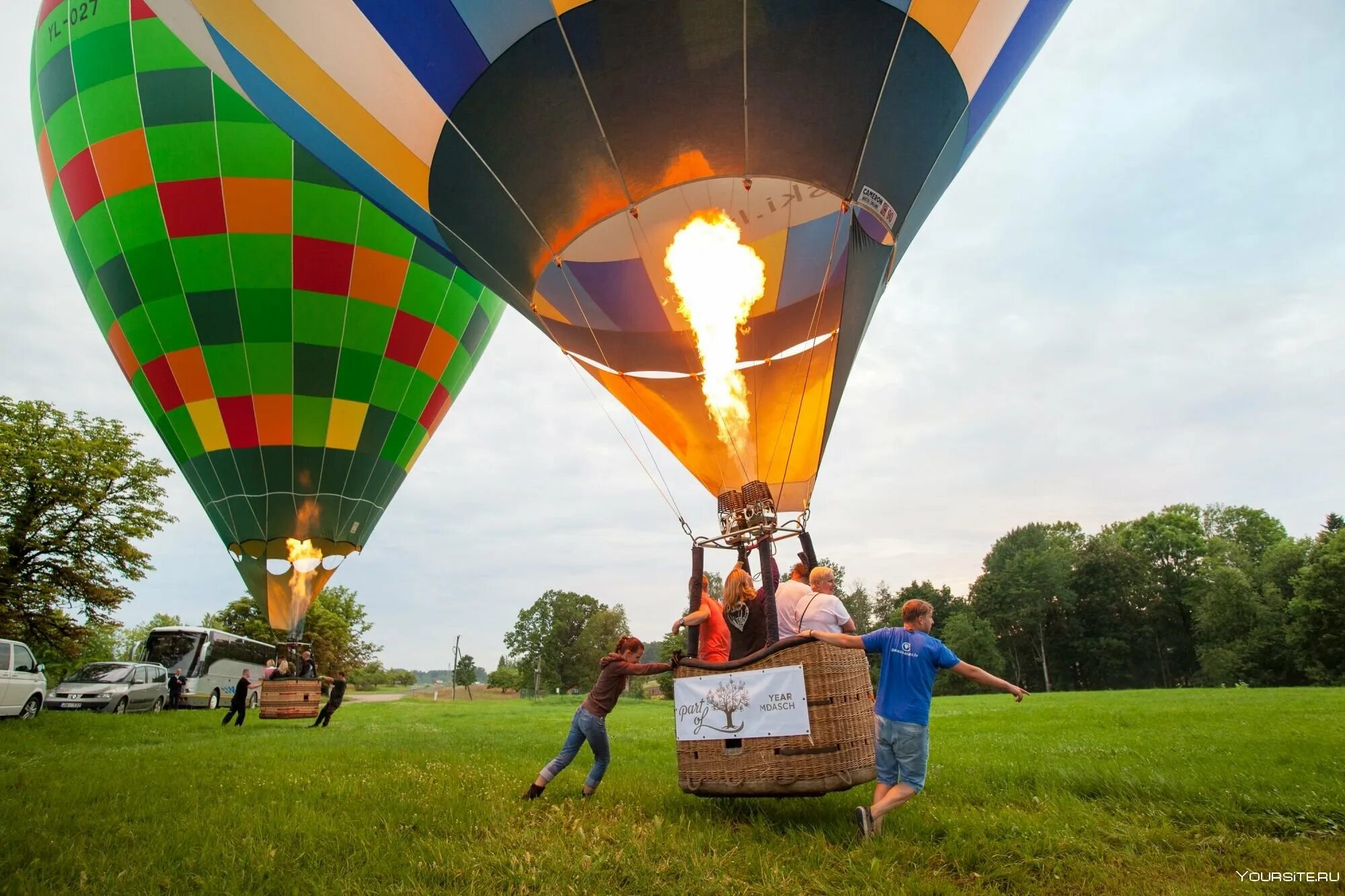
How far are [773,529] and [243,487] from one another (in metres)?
11.1

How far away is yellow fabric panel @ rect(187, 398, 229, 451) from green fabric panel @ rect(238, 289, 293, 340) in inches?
53.7

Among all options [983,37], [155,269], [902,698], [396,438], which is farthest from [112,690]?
[983,37]

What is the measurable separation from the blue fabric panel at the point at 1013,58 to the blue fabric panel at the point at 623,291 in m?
2.87

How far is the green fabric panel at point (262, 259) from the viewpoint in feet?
38.7

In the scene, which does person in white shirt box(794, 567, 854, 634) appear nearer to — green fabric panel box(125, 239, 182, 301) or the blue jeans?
the blue jeans

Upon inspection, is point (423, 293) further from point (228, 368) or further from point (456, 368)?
Answer: point (228, 368)

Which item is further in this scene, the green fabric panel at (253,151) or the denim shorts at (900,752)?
the green fabric panel at (253,151)

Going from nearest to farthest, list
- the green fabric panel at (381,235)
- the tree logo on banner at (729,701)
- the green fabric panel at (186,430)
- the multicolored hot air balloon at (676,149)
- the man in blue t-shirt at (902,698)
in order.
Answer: the man in blue t-shirt at (902,698) < the tree logo on banner at (729,701) < the multicolored hot air balloon at (676,149) < the green fabric panel at (381,235) < the green fabric panel at (186,430)

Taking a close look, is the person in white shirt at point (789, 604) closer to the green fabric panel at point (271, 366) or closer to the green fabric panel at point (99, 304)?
the green fabric panel at point (271, 366)

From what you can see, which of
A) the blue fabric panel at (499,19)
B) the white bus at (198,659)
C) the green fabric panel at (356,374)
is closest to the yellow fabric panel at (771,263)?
the blue fabric panel at (499,19)

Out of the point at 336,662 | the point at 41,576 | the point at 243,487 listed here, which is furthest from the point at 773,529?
the point at 336,662

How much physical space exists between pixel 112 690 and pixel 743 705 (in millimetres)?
16981

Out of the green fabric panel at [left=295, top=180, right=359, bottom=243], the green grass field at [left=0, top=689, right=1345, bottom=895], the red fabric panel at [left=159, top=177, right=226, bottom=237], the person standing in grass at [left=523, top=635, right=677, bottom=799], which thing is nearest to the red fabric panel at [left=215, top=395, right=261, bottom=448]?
the red fabric panel at [left=159, top=177, right=226, bottom=237]

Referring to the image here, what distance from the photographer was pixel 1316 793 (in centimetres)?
394
